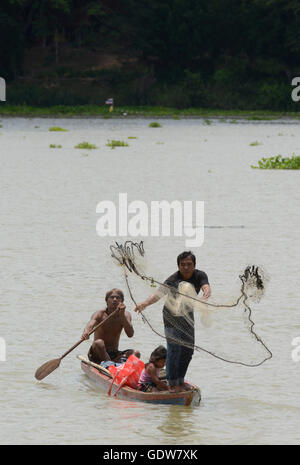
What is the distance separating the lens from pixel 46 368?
421 inches

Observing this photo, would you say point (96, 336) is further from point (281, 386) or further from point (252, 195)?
point (252, 195)

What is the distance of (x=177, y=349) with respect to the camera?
379 inches

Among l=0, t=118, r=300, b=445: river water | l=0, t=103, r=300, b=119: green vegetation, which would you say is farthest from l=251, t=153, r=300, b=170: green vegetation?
l=0, t=103, r=300, b=119: green vegetation

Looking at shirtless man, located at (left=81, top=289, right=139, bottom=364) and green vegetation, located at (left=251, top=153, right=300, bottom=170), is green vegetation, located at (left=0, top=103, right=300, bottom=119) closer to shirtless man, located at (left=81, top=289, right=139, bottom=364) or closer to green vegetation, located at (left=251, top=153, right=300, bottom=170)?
green vegetation, located at (left=251, top=153, right=300, bottom=170)

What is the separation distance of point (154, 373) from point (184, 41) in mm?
87209

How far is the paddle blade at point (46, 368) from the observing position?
1066 cm

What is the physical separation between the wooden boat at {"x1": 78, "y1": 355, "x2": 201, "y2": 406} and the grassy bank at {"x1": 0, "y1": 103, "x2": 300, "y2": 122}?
222 ft

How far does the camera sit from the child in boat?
32.4ft

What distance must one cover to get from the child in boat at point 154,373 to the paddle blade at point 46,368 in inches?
40.4

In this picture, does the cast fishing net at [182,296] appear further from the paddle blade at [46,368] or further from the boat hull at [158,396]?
the paddle blade at [46,368]

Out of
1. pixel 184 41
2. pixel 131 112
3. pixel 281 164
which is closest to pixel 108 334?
pixel 281 164
